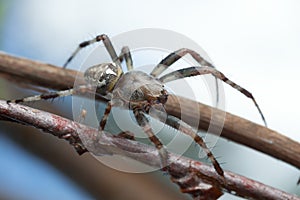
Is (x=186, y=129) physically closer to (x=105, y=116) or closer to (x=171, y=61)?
(x=105, y=116)

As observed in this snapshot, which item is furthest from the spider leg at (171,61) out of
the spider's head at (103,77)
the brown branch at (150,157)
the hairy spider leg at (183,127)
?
the brown branch at (150,157)

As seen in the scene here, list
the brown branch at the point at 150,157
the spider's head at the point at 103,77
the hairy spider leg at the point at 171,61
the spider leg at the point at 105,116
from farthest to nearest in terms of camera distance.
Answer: the hairy spider leg at the point at 171,61 < the spider's head at the point at 103,77 < the spider leg at the point at 105,116 < the brown branch at the point at 150,157

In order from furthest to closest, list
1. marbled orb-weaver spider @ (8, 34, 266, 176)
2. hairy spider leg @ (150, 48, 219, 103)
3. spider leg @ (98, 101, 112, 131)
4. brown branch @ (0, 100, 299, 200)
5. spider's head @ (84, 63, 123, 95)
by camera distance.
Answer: hairy spider leg @ (150, 48, 219, 103) → spider's head @ (84, 63, 123, 95) → marbled orb-weaver spider @ (8, 34, 266, 176) → spider leg @ (98, 101, 112, 131) → brown branch @ (0, 100, 299, 200)

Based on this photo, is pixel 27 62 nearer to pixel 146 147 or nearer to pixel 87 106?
pixel 87 106

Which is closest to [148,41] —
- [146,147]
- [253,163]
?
[146,147]

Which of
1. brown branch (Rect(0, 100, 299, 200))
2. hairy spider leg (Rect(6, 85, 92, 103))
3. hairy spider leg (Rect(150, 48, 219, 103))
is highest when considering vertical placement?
hairy spider leg (Rect(150, 48, 219, 103))

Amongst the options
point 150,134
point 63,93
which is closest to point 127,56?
point 63,93

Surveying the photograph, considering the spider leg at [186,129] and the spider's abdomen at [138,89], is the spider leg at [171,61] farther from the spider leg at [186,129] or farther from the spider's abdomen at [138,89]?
the spider leg at [186,129]

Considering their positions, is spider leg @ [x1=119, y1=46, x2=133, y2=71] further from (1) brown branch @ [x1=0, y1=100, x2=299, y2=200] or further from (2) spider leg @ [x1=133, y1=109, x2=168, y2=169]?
(1) brown branch @ [x1=0, y1=100, x2=299, y2=200]

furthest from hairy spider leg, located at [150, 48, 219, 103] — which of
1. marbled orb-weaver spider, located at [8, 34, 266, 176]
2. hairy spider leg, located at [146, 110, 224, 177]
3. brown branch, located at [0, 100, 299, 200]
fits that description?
brown branch, located at [0, 100, 299, 200]
